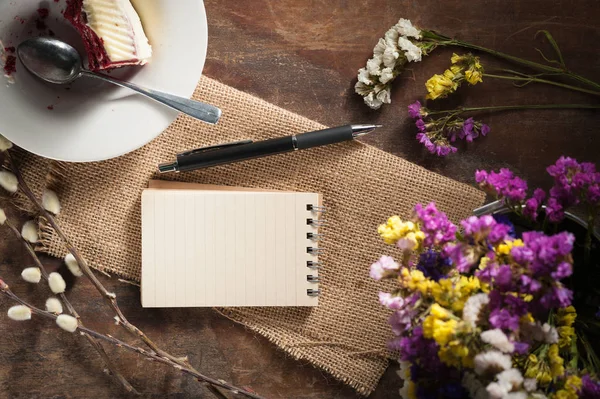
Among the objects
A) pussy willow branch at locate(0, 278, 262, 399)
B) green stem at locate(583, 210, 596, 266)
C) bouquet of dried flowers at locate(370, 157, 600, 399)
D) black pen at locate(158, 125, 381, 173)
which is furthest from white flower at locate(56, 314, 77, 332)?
green stem at locate(583, 210, 596, 266)

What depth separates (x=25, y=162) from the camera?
37.4 inches

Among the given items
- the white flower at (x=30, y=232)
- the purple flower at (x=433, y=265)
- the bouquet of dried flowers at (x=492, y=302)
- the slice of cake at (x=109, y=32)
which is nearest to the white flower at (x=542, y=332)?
the bouquet of dried flowers at (x=492, y=302)

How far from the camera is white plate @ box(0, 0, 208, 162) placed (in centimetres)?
84

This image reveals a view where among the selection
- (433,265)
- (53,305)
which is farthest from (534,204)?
(53,305)

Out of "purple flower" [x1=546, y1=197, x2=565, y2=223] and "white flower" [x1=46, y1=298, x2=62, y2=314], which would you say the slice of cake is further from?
"purple flower" [x1=546, y1=197, x2=565, y2=223]

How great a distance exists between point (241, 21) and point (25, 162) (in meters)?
0.40

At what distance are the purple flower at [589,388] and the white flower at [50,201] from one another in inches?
29.4

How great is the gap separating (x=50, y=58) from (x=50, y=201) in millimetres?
218

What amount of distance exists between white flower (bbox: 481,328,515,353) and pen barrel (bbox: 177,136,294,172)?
0.45 metres

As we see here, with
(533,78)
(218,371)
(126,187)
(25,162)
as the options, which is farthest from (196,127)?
(533,78)

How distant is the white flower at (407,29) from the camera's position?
0.92 meters

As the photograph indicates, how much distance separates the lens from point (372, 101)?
3.09ft

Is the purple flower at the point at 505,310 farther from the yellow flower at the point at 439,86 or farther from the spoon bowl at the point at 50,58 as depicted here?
the spoon bowl at the point at 50,58

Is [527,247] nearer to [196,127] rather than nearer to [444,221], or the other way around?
[444,221]
